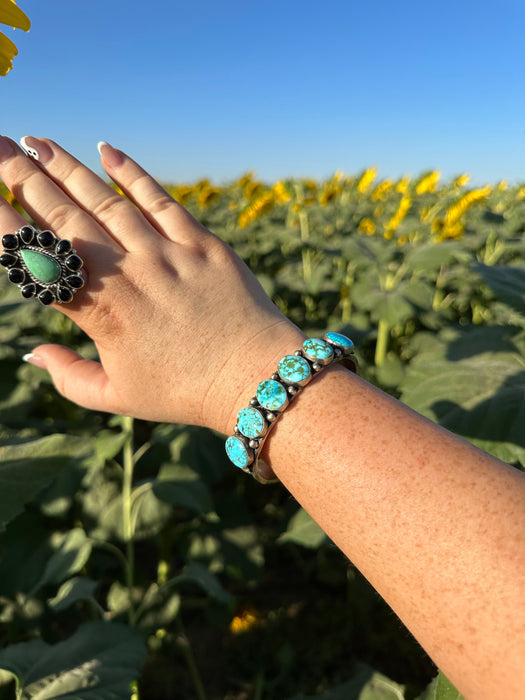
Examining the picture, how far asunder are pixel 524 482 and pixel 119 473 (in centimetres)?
171

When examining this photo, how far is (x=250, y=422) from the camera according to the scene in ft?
2.78

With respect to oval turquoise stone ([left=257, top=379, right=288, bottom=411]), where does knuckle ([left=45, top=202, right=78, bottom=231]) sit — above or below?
above

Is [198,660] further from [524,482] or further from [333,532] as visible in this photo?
[524,482]

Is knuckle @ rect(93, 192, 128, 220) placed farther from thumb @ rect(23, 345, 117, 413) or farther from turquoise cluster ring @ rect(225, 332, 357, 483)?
turquoise cluster ring @ rect(225, 332, 357, 483)

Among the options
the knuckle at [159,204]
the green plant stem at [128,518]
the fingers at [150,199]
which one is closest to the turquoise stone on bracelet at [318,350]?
the fingers at [150,199]

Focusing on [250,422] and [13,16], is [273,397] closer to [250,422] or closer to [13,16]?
[250,422]

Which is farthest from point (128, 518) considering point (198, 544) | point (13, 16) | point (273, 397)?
point (13, 16)

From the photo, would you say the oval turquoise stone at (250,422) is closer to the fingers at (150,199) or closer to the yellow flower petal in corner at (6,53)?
the fingers at (150,199)

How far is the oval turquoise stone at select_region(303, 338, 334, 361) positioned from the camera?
0.87 m

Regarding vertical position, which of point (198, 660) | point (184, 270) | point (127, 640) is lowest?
point (198, 660)

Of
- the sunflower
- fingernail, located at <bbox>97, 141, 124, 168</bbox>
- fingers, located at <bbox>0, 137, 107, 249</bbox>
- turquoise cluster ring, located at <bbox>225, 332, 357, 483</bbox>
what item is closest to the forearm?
turquoise cluster ring, located at <bbox>225, 332, 357, 483</bbox>

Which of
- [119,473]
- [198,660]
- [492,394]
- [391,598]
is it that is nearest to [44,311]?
[119,473]

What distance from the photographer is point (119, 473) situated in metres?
2.05

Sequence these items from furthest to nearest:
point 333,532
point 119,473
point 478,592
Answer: point 119,473
point 333,532
point 478,592
